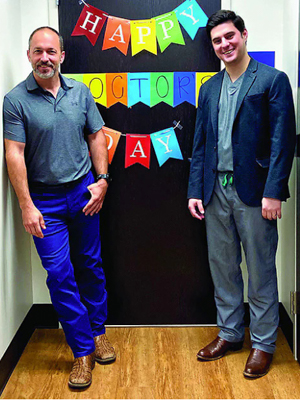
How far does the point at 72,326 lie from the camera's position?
7.40ft

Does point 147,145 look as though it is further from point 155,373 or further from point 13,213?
point 155,373

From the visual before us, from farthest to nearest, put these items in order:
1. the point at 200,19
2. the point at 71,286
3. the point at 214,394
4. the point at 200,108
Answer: the point at 200,19 < the point at 200,108 < the point at 71,286 < the point at 214,394

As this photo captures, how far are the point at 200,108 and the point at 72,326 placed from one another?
1.23 metres

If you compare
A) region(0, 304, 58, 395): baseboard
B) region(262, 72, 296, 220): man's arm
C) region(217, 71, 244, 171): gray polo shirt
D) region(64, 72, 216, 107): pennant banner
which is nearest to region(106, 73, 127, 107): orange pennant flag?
region(64, 72, 216, 107): pennant banner

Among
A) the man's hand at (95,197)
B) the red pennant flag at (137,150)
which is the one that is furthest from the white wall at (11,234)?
the red pennant flag at (137,150)

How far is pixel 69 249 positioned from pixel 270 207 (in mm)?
986

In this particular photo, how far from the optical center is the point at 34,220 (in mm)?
2191

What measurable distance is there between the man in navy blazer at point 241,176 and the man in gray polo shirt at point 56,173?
564mm

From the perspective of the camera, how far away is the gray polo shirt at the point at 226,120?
2266mm

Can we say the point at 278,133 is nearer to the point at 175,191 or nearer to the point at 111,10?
the point at 175,191

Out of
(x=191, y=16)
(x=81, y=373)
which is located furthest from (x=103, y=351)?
(x=191, y=16)

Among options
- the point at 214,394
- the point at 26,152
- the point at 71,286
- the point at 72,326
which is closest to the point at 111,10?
the point at 26,152

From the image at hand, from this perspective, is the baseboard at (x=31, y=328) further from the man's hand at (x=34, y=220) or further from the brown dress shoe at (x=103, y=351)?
the man's hand at (x=34, y=220)

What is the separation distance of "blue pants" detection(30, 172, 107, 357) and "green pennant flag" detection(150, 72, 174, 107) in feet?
2.00
